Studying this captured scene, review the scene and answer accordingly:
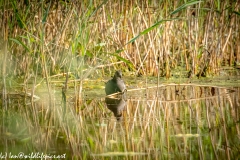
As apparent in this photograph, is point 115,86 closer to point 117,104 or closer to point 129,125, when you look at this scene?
point 117,104

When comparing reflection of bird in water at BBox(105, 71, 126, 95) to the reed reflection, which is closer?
the reed reflection

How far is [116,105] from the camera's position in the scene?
15.9ft

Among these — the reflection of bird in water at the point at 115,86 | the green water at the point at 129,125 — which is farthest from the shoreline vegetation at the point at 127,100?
the reflection of bird in water at the point at 115,86

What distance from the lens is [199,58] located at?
698cm

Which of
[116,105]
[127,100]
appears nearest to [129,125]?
[116,105]

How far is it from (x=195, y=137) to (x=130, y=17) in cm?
345

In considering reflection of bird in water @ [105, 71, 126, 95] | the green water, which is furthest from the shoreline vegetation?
reflection of bird in water @ [105, 71, 126, 95]

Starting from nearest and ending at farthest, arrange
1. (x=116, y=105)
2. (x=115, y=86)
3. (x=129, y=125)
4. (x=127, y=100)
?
(x=129, y=125)
(x=116, y=105)
(x=127, y=100)
(x=115, y=86)

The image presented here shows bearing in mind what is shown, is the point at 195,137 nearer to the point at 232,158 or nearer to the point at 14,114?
the point at 232,158

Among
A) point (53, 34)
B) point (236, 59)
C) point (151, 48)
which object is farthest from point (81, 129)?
point (236, 59)

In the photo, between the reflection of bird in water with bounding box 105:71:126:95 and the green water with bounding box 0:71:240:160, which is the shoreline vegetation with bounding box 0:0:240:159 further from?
the reflection of bird in water with bounding box 105:71:126:95

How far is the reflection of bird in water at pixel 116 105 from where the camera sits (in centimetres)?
432

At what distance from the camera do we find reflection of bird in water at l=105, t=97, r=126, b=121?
14.2 feet

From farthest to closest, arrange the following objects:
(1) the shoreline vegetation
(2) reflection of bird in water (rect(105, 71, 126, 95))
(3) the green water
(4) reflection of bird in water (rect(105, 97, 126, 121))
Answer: (2) reflection of bird in water (rect(105, 71, 126, 95)) → (4) reflection of bird in water (rect(105, 97, 126, 121)) → (1) the shoreline vegetation → (3) the green water
